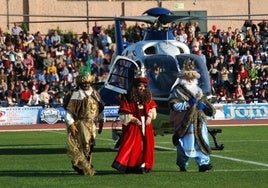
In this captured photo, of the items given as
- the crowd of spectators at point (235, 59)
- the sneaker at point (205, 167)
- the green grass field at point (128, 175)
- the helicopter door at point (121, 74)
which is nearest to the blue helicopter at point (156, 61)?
the helicopter door at point (121, 74)

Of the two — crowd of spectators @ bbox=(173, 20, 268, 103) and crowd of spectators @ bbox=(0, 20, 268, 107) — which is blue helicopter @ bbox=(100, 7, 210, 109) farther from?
crowd of spectators @ bbox=(173, 20, 268, 103)

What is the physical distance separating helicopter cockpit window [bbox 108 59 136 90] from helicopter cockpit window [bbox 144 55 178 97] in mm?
541

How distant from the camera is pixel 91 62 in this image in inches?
1884

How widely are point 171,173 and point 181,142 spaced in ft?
2.05

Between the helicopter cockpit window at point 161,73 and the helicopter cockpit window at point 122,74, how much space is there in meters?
0.54

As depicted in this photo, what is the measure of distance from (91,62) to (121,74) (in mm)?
20124

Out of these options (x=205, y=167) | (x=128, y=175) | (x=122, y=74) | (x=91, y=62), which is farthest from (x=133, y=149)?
(x=91, y=62)

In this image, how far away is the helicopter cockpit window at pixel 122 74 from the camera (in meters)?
27.4

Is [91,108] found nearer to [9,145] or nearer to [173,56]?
[173,56]

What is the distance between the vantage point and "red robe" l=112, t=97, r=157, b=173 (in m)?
19.5

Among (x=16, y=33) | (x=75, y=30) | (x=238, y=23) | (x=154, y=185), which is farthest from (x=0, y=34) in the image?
(x=154, y=185)

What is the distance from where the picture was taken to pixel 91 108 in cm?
1970

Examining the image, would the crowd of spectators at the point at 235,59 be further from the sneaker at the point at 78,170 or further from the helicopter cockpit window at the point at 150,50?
the sneaker at the point at 78,170

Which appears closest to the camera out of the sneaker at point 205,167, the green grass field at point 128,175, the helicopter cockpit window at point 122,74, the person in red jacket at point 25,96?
the green grass field at point 128,175
